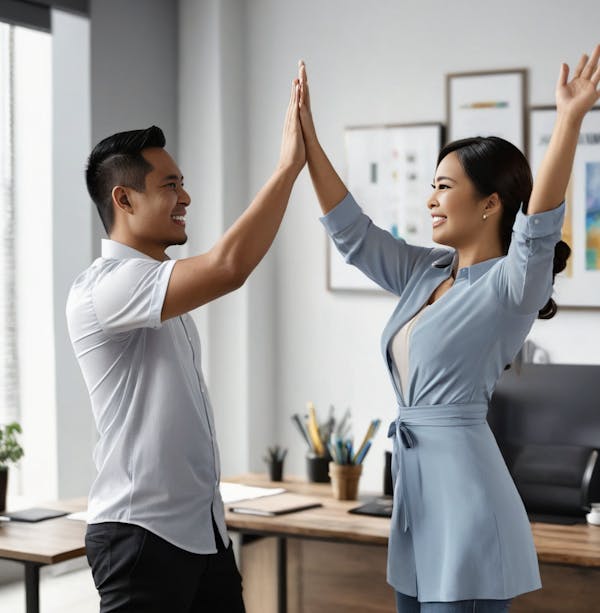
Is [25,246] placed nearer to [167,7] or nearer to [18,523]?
[167,7]

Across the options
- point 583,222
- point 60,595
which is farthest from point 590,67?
point 60,595

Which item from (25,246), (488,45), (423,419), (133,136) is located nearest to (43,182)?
(25,246)

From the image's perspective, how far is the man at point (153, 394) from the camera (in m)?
1.83

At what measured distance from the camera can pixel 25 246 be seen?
16.1 feet

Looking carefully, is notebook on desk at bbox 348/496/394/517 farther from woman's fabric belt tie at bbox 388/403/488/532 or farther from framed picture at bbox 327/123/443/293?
framed picture at bbox 327/123/443/293

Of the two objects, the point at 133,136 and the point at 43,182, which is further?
the point at 43,182

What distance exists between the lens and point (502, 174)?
1923 mm

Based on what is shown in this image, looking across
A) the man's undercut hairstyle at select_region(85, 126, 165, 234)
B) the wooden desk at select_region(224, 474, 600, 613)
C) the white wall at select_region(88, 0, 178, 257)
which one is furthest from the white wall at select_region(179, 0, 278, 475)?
the man's undercut hairstyle at select_region(85, 126, 165, 234)

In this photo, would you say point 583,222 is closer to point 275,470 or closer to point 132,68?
point 275,470

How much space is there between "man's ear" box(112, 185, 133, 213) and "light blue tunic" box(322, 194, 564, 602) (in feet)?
1.89

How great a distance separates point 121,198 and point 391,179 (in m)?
2.65

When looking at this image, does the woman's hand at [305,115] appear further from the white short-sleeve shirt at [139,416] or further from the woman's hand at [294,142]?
the white short-sleeve shirt at [139,416]

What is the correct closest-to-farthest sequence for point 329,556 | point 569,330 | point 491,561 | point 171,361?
point 491,561, point 171,361, point 329,556, point 569,330

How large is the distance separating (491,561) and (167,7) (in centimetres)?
358
